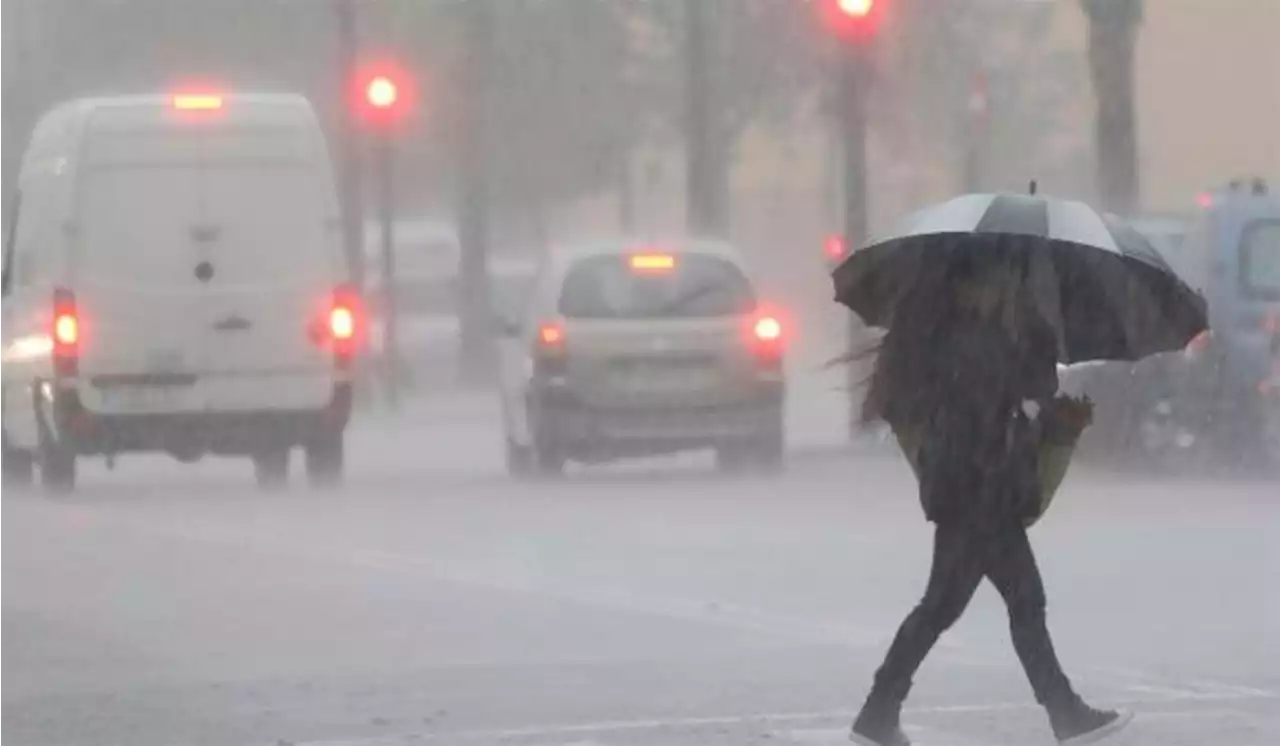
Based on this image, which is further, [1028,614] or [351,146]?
[351,146]

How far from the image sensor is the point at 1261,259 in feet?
73.2

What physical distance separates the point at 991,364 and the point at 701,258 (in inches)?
566

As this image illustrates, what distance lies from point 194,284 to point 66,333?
0.89 m

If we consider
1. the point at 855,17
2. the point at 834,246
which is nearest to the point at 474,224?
the point at 834,246

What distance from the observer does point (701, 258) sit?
24.0m

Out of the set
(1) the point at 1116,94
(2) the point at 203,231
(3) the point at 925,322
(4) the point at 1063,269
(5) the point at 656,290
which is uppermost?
(1) the point at 1116,94

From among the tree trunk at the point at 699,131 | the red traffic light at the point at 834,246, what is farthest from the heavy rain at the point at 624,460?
the red traffic light at the point at 834,246

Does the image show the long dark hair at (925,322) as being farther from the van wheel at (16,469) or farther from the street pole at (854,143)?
the street pole at (854,143)

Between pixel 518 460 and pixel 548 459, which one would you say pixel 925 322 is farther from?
pixel 518 460

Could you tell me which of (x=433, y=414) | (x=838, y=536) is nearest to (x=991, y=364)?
(x=838, y=536)

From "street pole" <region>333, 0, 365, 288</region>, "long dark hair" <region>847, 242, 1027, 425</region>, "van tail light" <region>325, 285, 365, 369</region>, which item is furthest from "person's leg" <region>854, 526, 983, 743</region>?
"street pole" <region>333, 0, 365, 288</region>

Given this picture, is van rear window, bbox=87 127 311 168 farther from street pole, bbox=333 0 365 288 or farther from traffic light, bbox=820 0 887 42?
street pole, bbox=333 0 365 288

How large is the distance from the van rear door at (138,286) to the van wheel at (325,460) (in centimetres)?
94

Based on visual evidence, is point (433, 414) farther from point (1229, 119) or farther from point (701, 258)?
point (1229, 119)
